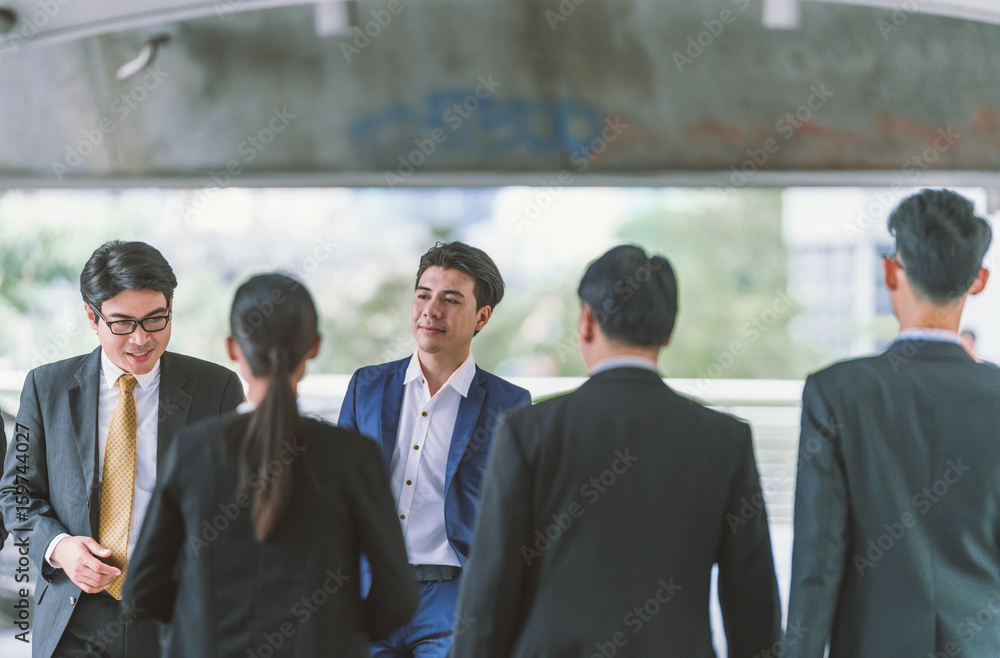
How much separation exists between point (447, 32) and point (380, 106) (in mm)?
592

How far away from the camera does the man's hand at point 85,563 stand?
6.71 feet

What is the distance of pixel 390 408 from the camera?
239 centimetres

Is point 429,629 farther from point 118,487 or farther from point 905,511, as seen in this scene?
point 905,511

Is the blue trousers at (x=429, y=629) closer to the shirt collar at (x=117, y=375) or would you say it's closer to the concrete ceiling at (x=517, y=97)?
the shirt collar at (x=117, y=375)

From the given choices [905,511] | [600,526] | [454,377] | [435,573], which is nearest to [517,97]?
[454,377]

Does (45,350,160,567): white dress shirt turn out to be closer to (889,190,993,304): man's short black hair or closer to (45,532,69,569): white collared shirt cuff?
(45,532,69,569): white collared shirt cuff

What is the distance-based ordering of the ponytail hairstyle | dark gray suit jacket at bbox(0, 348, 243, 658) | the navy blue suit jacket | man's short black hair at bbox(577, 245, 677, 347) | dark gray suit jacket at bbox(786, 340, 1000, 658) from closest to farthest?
the ponytail hairstyle < man's short black hair at bbox(577, 245, 677, 347) < dark gray suit jacket at bbox(786, 340, 1000, 658) < dark gray suit jacket at bbox(0, 348, 243, 658) < the navy blue suit jacket

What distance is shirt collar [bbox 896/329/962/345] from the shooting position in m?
1.76

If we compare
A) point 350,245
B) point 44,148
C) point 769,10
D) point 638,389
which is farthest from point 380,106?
point 350,245

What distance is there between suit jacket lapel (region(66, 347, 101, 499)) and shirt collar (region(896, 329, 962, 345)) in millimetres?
1954

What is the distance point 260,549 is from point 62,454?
1025mm

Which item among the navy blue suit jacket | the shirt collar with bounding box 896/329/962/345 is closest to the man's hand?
the navy blue suit jacket

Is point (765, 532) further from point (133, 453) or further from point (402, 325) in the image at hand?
point (402, 325)

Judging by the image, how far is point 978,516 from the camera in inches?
68.2
